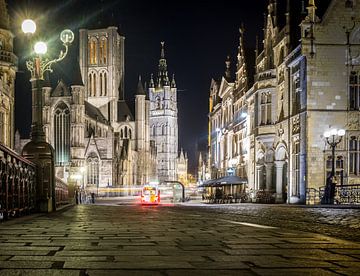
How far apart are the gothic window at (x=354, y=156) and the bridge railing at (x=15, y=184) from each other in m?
21.3

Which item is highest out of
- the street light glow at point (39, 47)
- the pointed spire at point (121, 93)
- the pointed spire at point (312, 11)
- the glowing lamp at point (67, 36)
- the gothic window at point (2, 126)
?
the pointed spire at point (121, 93)

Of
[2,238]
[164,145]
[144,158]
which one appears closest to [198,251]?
[2,238]

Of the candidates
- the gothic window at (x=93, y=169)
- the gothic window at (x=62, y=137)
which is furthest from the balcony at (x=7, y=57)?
the gothic window at (x=93, y=169)

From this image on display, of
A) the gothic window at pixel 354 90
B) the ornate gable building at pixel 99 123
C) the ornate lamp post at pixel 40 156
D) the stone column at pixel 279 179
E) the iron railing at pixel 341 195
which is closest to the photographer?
the ornate lamp post at pixel 40 156

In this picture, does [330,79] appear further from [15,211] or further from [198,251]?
[198,251]

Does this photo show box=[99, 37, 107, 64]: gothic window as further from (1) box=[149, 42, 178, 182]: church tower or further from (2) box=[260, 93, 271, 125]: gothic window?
(2) box=[260, 93, 271, 125]: gothic window

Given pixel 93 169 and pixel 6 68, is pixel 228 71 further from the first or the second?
pixel 93 169

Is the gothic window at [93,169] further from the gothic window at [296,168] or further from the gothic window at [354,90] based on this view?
the gothic window at [354,90]

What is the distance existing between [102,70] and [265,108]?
87409 millimetres

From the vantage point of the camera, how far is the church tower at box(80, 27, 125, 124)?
124375 mm

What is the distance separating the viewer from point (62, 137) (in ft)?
323

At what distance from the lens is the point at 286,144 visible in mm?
38156

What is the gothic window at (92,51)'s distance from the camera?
4961 inches

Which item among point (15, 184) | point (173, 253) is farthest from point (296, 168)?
point (173, 253)
